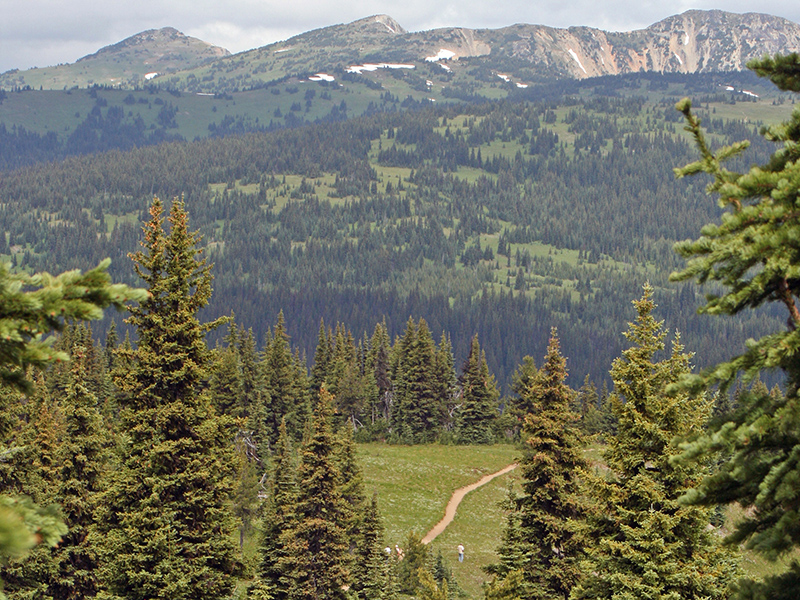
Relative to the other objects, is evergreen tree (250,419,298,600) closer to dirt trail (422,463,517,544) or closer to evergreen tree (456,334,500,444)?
dirt trail (422,463,517,544)

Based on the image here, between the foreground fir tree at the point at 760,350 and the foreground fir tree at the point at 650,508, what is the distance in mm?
8631

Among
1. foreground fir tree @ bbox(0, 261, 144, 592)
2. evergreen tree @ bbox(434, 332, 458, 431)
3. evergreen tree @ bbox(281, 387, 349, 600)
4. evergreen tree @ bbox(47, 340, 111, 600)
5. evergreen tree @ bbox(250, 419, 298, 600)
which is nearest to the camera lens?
foreground fir tree @ bbox(0, 261, 144, 592)

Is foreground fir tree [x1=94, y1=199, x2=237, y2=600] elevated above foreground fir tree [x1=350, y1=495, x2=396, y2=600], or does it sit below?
above

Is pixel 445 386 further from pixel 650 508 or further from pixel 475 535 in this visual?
pixel 650 508

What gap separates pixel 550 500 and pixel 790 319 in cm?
1781

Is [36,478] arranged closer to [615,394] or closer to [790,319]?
[615,394]

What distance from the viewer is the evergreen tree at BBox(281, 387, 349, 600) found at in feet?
94.4

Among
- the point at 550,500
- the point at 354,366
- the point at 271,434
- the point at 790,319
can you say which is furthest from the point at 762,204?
the point at 354,366

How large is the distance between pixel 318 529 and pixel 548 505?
939 centimetres

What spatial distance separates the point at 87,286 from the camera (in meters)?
6.44

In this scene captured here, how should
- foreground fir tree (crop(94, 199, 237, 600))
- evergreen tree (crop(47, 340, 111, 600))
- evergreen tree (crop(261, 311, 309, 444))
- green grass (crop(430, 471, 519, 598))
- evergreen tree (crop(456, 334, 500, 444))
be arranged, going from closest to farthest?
1. foreground fir tree (crop(94, 199, 237, 600))
2. evergreen tree (crop(47, 340, 111, 600))
3. green grass (crop(430, 471, 519, 598))
4. evergreen tree (crop(261, 311, 309, 444))
5. evergreen tree (crop(456, 334, 500, 444))

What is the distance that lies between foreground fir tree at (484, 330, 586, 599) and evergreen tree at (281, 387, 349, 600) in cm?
769

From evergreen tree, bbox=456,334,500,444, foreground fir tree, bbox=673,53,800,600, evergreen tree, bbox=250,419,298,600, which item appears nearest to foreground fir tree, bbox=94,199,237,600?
evergreen tree, bbox=250,419,298,600

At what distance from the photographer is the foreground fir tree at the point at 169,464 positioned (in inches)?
760
